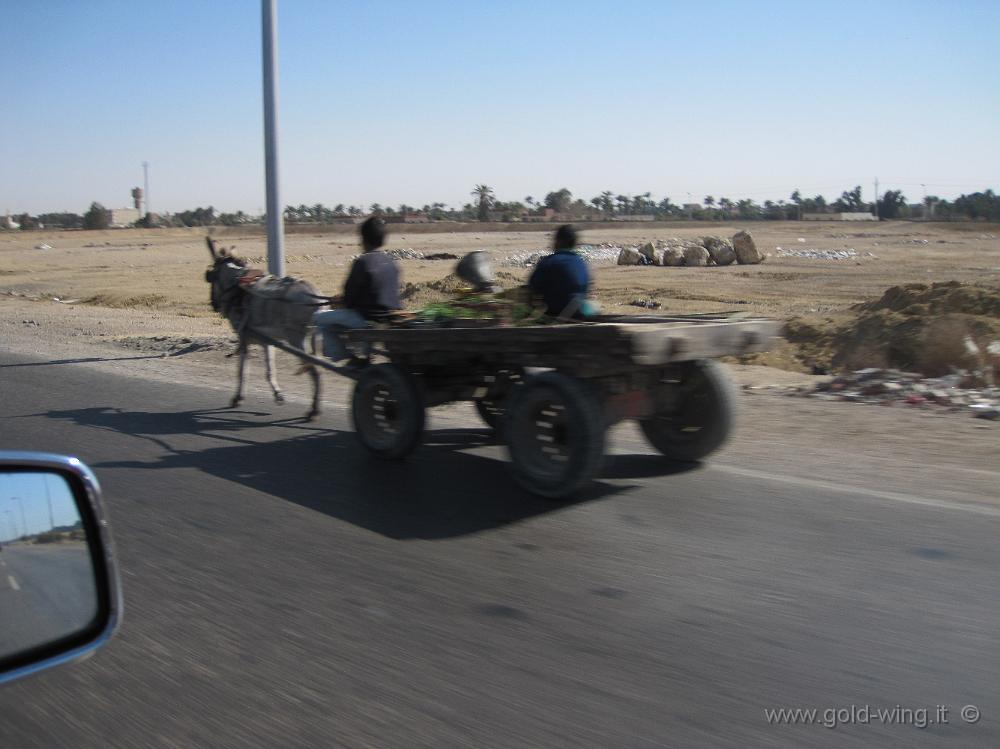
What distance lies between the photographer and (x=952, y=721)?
339 centimetres

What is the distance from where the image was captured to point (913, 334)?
13.0 meters

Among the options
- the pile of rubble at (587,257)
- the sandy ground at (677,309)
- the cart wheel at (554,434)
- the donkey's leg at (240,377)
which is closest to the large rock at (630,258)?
the pile of rubble at (587,257)

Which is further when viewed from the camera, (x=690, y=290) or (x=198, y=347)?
(x=690, y=290)

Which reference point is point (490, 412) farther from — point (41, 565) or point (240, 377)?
point (41, 565)

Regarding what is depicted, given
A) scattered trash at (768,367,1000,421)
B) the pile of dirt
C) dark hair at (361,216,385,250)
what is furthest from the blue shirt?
the pile of dirt

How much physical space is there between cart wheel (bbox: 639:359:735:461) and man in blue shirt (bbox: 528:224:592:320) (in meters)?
1.01

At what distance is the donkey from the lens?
9.55 meters

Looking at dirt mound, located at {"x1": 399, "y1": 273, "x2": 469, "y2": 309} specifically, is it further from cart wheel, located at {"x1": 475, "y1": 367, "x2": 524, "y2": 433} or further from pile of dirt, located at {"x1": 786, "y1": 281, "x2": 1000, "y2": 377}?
cart wheel, located at {"x1": 475, "y1": 367, "x2": 524, "y2": 433}

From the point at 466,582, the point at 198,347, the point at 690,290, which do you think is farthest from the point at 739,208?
the point at 466,582

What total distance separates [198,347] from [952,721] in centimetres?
1323

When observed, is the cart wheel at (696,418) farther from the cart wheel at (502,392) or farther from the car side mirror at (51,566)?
the car side mirror at (51,566)

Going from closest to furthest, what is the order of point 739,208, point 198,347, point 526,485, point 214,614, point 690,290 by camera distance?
1. point 214,614
2. point 526,485
3. point 198,347
4. point 690,290
5. point 739,208

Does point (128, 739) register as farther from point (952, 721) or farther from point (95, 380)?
point (95, 380)

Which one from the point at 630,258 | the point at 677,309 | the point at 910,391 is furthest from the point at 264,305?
the point at 630,258
